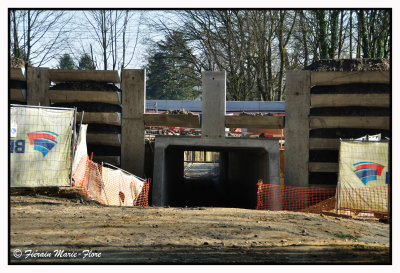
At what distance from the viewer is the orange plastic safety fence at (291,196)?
12367 millimetres

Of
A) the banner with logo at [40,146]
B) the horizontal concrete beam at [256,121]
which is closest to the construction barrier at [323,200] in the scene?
the horizontal concrete beam at [256,121]

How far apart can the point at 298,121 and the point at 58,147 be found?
7714 millimetres

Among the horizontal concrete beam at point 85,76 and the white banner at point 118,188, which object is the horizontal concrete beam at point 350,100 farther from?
the horizontal concrete beam at point 85,76

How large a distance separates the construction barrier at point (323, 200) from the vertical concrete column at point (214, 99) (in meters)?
2.52

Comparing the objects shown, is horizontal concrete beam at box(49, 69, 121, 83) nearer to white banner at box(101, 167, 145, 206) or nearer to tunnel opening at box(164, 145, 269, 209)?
white banner at box(101, 167, 145, 206)

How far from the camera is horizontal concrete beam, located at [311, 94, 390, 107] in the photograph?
39.9ft

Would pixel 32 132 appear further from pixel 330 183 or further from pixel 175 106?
pixel 175 106

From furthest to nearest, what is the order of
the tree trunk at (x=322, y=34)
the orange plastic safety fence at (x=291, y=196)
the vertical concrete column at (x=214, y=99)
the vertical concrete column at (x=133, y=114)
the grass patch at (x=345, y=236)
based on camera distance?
the tree trunk at (x=322, y=34), the vertical concrete column at (x=133, y=114), the vertical concrete column at (x=214, y=99), the orange plastic safety fence at (x=291, y=196), the grass patch at (x=345, y=236)

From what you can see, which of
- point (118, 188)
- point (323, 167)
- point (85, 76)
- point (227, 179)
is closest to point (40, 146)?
point (118, 188)

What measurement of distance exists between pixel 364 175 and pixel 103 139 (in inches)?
325

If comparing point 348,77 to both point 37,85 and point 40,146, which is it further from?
point 37,85

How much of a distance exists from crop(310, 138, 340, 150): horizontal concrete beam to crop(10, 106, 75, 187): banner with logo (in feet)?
25.5

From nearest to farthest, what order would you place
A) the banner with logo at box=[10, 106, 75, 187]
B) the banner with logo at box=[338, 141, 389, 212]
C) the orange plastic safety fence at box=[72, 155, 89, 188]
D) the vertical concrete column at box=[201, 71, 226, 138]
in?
the banner with logo at box=[10, 106, 75, 187]
the orange plastic safety fence at box=[72, 155, 89, 188]
the banner with logo at box=[338, 141, 389, 212]
the vertical concrete column at box=[201, 71, 226, 138]

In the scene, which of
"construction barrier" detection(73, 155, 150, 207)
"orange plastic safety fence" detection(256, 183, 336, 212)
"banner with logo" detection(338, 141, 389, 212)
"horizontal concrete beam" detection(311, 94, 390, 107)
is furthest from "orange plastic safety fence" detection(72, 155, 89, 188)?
"horizontal concrete beam" detection(311, 94, 390, 107)
